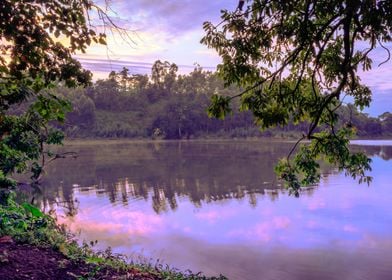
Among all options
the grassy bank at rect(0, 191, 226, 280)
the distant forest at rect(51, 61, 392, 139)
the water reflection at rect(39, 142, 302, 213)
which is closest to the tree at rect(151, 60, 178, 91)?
the distant forest at rect(51, 61, 392, 139)

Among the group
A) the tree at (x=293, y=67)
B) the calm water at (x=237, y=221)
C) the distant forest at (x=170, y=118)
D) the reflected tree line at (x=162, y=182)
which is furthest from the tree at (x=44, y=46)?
the distant forest at (x=170, y=118)

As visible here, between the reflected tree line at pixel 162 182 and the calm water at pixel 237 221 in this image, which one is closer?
the calm water at pixel 237 221

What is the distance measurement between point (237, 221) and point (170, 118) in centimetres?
7019

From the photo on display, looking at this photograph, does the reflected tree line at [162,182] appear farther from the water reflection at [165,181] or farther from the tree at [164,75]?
the tree at [164,75]

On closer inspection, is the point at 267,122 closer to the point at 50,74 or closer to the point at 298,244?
the point at 50,74

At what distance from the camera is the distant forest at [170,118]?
83.2 m

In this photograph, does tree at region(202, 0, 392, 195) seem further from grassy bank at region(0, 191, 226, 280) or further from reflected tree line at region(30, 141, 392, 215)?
reflected tree line at region(30, 141, 392, 215)

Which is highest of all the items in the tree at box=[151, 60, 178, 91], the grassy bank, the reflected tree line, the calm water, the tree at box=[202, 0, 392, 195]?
the tree at box=[151, 60, 178, 91]

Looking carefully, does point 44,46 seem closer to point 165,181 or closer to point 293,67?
point 293,67

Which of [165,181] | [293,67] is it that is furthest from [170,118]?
[293,67]

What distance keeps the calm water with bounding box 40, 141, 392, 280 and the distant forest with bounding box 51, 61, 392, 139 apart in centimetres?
5299

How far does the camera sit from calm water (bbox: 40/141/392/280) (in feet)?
34.4

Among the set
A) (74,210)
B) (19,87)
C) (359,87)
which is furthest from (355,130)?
(74,210)

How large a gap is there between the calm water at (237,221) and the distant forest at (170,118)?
52989 millimetres
